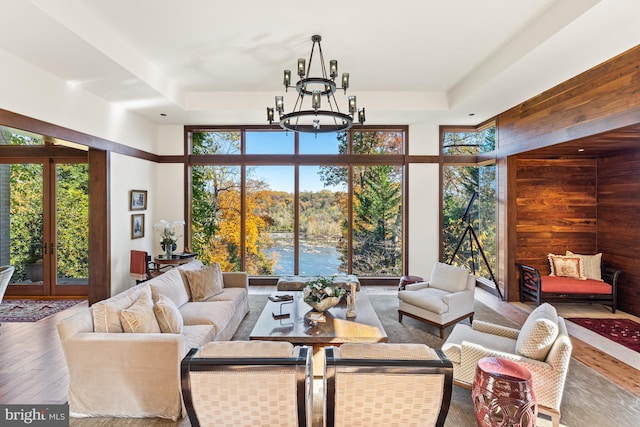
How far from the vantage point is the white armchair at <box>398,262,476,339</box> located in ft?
12.7

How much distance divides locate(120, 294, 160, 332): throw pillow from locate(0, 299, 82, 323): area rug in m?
3.12

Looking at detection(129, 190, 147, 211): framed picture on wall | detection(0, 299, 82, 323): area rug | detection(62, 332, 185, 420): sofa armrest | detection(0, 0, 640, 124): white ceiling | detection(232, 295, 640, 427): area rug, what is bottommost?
detection(232, 295, 640, 427): area rug

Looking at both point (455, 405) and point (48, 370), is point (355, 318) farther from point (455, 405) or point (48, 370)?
point (48, 370)

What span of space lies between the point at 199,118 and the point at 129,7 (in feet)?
9.49

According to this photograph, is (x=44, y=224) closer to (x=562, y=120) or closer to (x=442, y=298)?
(x=442, y=298)

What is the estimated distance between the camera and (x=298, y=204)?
6.56 m

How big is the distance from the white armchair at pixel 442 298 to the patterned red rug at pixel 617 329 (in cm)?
158

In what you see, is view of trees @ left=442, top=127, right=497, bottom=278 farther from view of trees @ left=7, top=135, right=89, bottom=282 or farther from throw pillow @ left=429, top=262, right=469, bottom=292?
view of trees @ left=7, top=135, right=89, bottom=282

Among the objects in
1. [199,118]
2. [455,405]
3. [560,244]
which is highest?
[199,118]

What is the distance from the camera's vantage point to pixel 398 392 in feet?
5.16

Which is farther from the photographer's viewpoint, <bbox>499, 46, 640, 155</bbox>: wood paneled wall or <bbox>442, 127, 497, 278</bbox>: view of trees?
<bbox>442, 127, 497, 278</bbox>: view of trees

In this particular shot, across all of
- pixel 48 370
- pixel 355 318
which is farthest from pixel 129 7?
pixel 355 318

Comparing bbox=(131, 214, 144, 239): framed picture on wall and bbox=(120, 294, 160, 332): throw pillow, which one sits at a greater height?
bbox=(131, 214, 144, 239): framed picture on wall

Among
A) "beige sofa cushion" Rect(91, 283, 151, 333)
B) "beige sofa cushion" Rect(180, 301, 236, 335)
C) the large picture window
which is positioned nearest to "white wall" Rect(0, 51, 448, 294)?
the large picture window
